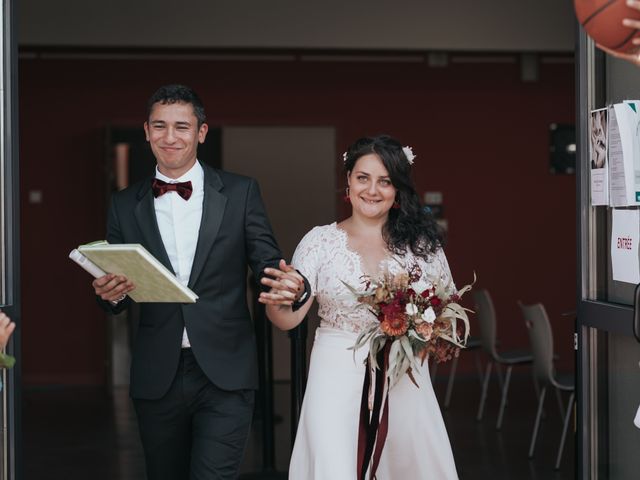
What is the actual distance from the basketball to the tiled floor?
400 cm

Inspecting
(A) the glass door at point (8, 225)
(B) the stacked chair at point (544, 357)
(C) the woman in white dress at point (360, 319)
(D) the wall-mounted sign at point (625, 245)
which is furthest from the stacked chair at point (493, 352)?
(A) the glass door at point (8, 225)

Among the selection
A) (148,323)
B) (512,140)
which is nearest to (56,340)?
(512,140)

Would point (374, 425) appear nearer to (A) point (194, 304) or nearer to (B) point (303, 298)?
(B) point (303, 298)

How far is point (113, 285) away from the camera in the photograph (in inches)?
132

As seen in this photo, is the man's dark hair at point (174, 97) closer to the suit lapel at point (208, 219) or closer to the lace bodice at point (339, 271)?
the suit lapel at point (208, 219)

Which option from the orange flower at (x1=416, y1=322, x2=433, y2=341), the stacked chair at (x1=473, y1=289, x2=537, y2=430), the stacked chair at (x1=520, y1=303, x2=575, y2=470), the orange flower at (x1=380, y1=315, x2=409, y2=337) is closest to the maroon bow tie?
the orange flower at (x1=380, y1=315, x2=409, y2=337)

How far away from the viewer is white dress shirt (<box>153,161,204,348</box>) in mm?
3689

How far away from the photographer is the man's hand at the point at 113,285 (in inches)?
131

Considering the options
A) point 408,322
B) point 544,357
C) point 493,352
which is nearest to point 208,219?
point 408,322

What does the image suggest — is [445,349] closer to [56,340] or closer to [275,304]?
[275,304]

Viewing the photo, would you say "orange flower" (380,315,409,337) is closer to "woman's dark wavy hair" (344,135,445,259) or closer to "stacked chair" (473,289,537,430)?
"woman's dark wavy hair" (344,135,445,259)

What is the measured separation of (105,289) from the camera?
11.0 ft

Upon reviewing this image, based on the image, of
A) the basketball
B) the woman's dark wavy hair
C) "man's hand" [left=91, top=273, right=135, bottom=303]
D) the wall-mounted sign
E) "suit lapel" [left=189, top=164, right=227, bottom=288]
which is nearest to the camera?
the basketball

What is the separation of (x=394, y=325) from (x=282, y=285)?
1.36ft
